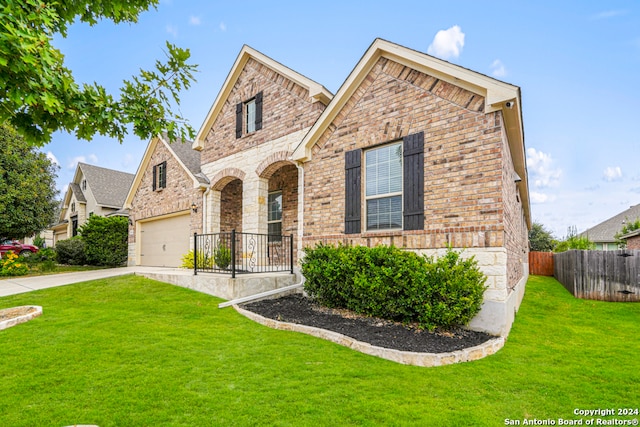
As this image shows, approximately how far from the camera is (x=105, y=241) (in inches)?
640

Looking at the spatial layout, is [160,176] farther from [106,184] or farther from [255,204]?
[106,184]

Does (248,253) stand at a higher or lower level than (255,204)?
lower

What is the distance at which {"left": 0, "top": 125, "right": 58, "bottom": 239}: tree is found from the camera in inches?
579

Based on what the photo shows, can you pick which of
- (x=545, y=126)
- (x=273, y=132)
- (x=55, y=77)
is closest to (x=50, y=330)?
(x=55, y=77)

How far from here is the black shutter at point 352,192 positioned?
731 cm

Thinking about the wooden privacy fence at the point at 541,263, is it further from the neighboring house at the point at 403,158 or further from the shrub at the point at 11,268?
the shrub at the point at 11,268

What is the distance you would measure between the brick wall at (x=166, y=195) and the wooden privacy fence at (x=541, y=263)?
17.5 m

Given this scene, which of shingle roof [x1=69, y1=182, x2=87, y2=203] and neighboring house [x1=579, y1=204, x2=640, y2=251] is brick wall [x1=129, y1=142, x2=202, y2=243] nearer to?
shingle roof [x1=69, y1=182, x2=87, y2=203]

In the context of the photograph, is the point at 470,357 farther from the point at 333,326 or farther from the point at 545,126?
the point at 545,126

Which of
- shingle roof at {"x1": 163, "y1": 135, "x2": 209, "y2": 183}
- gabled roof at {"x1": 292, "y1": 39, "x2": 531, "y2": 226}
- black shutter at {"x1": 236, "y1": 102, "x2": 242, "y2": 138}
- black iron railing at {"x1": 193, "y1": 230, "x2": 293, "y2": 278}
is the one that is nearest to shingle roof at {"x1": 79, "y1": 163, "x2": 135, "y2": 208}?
shingle roof at {"x1": 163, "y1": 135, "x2": 209, "y2": 183}

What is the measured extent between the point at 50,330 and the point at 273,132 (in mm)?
7357

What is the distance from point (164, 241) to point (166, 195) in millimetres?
2018

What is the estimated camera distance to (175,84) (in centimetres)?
402

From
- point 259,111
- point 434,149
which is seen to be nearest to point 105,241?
point 259,111
